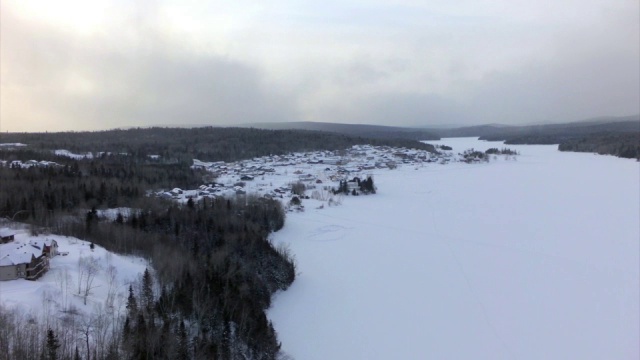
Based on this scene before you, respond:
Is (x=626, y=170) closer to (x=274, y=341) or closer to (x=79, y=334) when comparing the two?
(x=274, y=341)

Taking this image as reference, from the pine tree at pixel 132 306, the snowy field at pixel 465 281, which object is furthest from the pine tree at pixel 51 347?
the snowy field at pixel 465 281

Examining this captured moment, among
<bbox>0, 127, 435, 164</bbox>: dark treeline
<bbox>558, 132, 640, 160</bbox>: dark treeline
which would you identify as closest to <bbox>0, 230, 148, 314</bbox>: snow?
<bbox>0, 127, 435, 164</bbox>: dark treeline

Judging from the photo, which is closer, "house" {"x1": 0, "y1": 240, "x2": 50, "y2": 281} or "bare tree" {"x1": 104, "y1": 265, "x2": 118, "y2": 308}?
"house" {"x1": 0, "y1": 240, "x2": 50, "y2": 281}

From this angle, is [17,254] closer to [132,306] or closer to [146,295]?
[132,306]

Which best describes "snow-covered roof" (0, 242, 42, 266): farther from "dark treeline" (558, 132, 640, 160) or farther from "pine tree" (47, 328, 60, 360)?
"dark treeline" (558, 132, 640, 160)

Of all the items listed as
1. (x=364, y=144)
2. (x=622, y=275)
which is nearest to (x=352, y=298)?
(x=622, y=275)

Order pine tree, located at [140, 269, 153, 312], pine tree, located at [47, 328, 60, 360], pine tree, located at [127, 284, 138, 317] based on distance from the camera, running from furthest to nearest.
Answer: pine tree, located at [140, 269, 153, 312]
pine tree, located at [127, 284, 138, 317]
pine tree, located at [47, 328, 60, 360]

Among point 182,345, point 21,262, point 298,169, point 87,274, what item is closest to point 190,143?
point 298,169
